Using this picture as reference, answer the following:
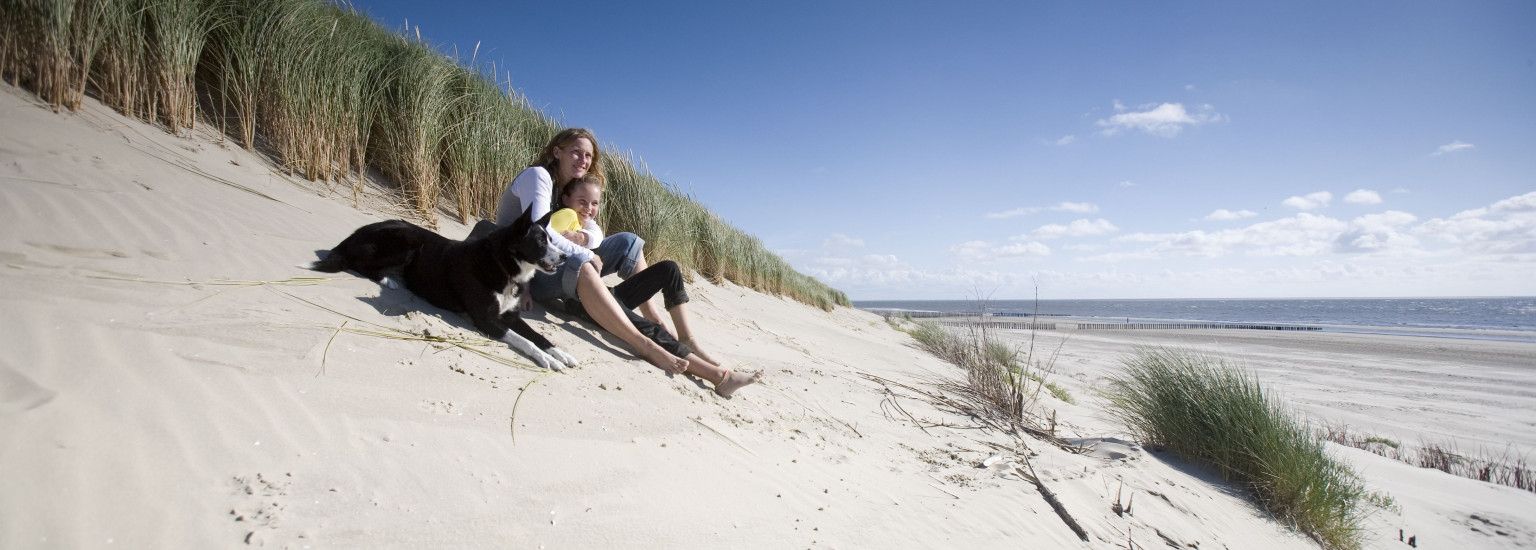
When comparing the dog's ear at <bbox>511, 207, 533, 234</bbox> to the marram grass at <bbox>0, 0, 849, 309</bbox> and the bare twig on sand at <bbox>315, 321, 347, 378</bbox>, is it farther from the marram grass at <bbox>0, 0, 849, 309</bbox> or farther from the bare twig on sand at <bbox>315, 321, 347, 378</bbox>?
the marram grass at <bbox>0, 0, 849, 309</bbox>

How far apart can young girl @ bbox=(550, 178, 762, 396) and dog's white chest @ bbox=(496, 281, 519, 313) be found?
480mm

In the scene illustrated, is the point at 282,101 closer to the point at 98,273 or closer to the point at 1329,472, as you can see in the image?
the point at 98,273

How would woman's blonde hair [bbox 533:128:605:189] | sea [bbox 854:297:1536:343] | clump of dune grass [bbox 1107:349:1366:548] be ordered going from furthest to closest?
sea [bbox 854:297:1536:343] → woman's blonde hair [bbox 533:128:605:189] → clump of dune grass [bbox 1107:349:1366:548]

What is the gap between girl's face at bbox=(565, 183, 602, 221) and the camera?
11.9ft

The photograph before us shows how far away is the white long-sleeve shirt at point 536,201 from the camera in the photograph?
3.11m

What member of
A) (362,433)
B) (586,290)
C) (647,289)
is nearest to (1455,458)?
(647,289)

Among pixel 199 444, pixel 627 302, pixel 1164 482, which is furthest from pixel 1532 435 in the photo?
pixel 199 444

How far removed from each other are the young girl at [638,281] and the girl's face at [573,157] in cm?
10

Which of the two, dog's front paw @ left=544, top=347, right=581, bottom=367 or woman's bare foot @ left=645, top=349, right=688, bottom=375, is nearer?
dog's front paw @ left=544, top=347, right=581, bottom=367

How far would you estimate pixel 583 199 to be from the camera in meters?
3.66

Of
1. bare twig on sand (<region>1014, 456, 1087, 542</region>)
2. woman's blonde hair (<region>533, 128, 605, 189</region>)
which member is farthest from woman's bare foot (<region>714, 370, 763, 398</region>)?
woman's blonde hair (<region>533, 128, 605, 189</region>)

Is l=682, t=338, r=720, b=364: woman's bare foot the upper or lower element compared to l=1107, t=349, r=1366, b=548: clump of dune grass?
upper

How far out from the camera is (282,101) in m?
Result: 4.24

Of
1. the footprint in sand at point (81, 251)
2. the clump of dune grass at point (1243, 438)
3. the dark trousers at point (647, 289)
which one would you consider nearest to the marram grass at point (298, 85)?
the footprint in sand at point (81, 251)
